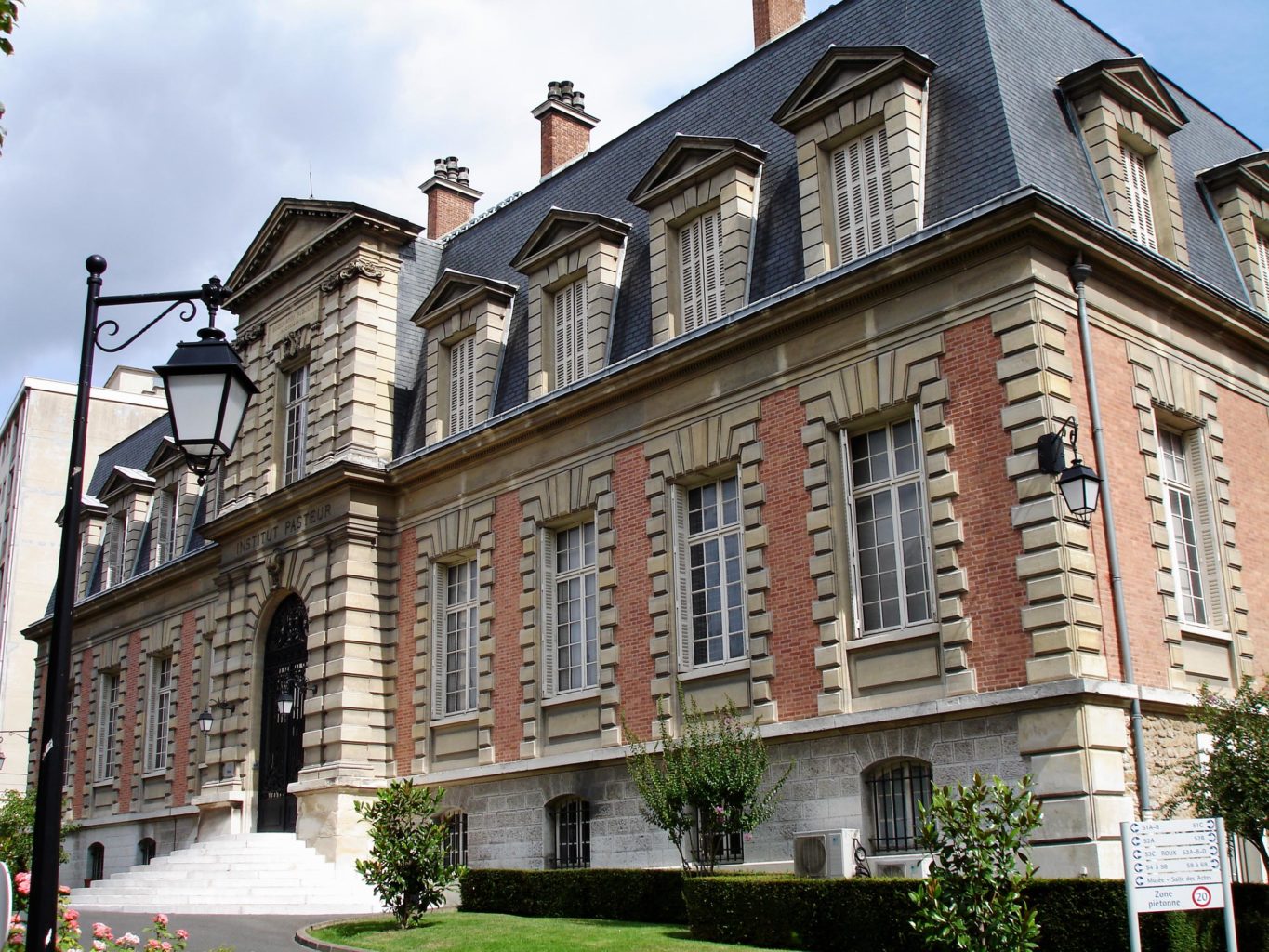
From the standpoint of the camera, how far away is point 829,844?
648 inches

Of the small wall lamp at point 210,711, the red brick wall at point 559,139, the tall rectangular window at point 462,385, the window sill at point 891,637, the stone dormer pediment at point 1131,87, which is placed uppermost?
the red brick wall at point 559,139

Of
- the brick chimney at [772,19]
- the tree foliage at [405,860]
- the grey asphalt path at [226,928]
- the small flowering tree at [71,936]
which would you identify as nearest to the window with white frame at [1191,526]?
the tree foliage at [405,860]

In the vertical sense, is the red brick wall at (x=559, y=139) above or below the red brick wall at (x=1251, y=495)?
above

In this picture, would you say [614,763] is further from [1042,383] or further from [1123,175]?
[1123,175]

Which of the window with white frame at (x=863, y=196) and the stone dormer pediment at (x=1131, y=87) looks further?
the stone dormer pediment at (x=1131, y=87)

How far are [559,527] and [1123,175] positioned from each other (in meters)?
10.8

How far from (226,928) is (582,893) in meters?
5.23

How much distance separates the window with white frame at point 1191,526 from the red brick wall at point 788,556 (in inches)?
191

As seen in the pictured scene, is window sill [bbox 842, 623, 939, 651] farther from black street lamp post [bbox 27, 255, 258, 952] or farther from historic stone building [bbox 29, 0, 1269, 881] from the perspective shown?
black street lamp post [bbox 27, 255, 258, 952]

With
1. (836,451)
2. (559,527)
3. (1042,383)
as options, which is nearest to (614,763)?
(559,527)

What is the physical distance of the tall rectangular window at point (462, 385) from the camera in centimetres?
2620

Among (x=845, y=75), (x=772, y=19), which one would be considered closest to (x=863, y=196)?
(x=845, y=75)

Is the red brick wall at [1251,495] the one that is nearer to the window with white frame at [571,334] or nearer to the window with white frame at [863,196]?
the window with white frame at [863,196]

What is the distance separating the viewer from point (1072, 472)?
15.0 metres
